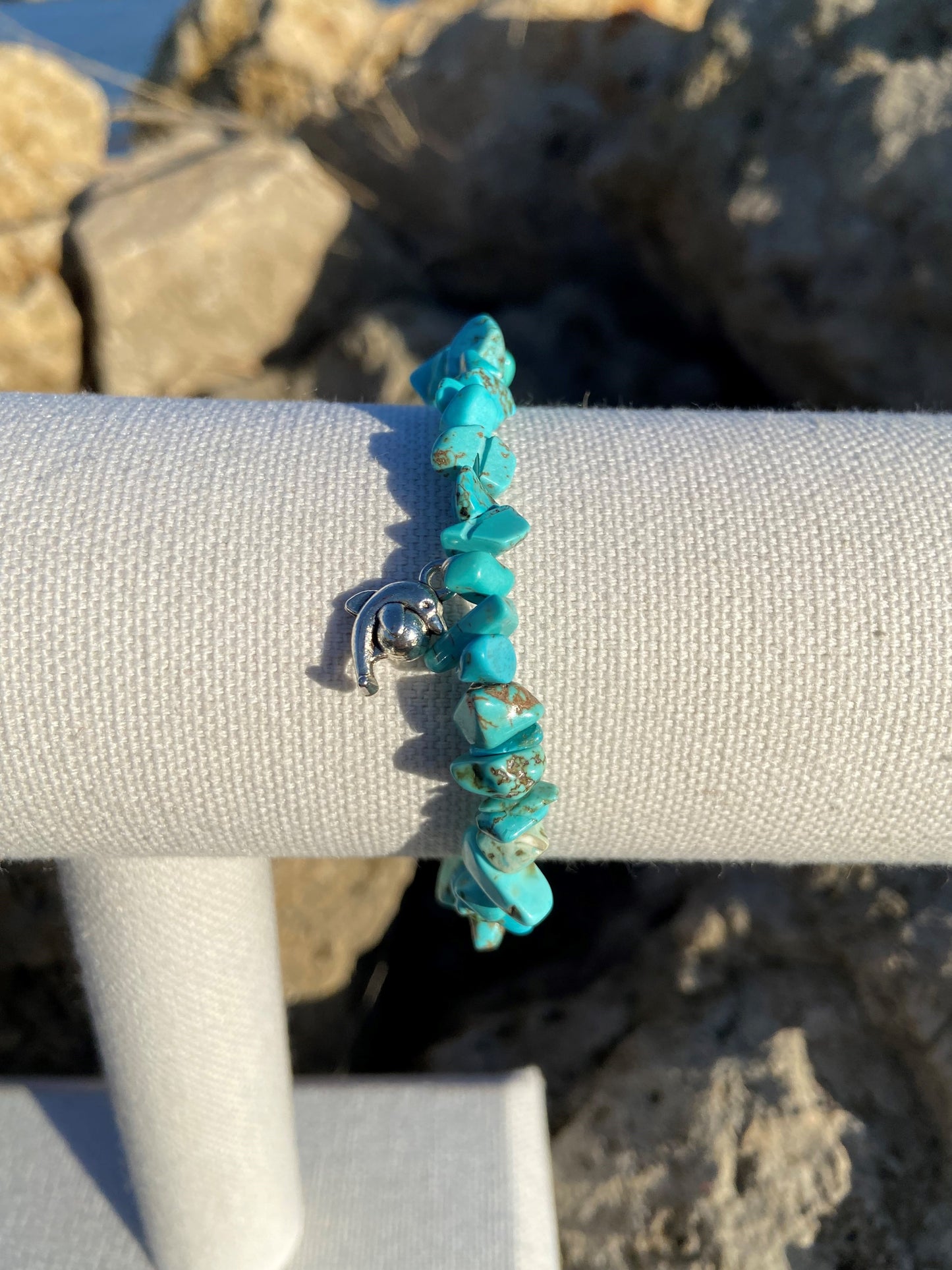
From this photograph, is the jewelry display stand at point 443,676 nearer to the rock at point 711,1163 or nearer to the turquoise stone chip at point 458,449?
the turquoise stone chip at point 458,449

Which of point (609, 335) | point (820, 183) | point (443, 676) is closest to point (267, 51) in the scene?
point (609, 335)

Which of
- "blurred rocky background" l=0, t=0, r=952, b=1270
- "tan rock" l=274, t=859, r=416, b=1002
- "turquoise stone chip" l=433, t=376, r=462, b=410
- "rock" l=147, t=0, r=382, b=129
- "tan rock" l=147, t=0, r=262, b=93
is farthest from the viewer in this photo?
"tan rock" l=147, t=0, r=262, b=93

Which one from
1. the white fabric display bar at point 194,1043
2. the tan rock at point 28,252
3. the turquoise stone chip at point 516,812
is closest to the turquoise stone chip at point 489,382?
the turquoise stone chip at point 516,812

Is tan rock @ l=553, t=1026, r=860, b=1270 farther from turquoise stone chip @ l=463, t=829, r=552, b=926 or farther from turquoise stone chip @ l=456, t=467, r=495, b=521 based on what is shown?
turquoise stone chip @ l=456, t=467, r=495, b=521

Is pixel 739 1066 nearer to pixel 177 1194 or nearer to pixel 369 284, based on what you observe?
pixel 177 1194

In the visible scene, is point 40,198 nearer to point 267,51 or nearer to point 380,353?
point 380,353

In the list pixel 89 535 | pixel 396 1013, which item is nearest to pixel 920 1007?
pixel 396 1013

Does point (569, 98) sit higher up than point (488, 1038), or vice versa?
point (569, 98)

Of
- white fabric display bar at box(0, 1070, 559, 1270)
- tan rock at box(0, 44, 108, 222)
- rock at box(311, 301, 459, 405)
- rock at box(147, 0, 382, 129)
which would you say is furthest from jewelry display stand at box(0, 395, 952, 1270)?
rock at box(147, 0, 382, 129)
